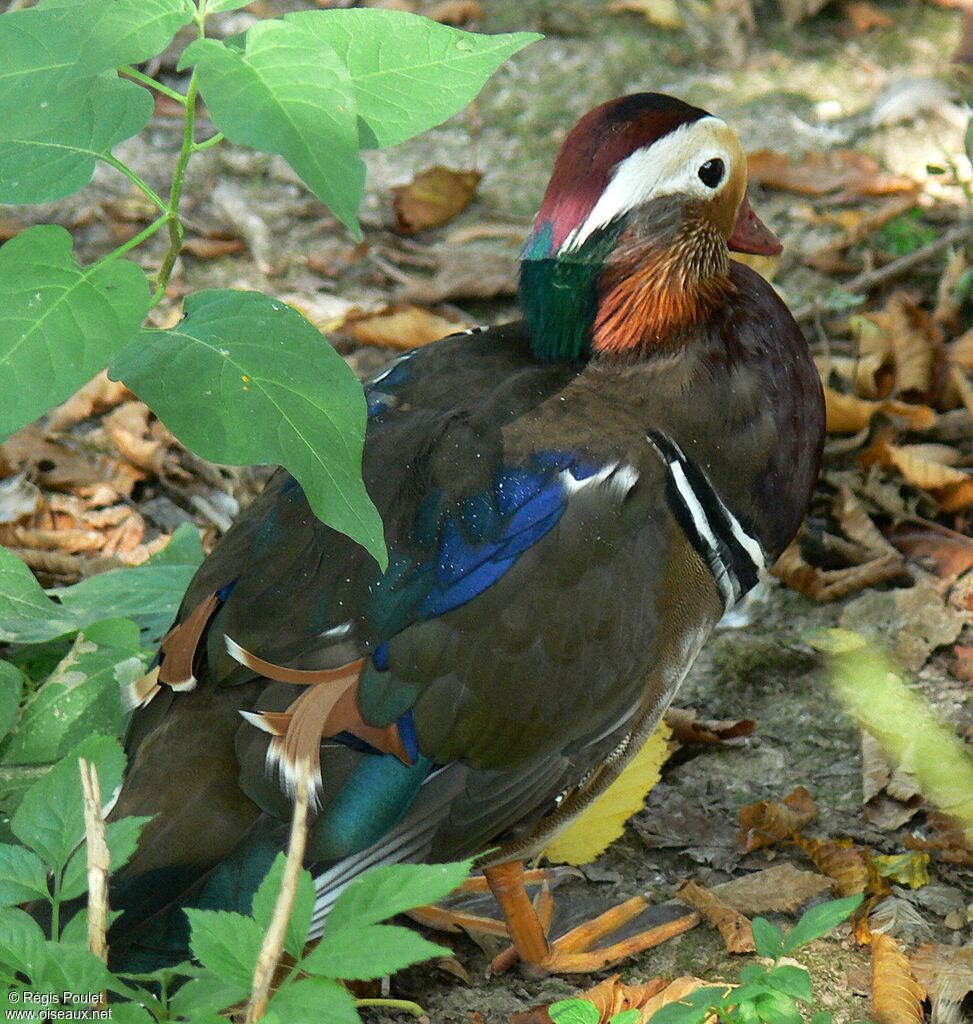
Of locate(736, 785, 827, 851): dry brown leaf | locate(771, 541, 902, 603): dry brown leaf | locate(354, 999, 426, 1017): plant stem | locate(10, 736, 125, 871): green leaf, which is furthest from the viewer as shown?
locate(771, 541, 902, 603): dry brown leaf

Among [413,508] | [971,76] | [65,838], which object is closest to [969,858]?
[413,508]

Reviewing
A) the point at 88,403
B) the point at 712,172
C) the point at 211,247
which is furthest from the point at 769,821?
the point at 211,247

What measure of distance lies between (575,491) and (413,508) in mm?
235

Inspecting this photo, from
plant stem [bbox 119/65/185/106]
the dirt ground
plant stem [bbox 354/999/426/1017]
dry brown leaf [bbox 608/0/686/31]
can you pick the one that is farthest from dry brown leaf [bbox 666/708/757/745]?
dry brown leaf [bbox 608/0/686/31]

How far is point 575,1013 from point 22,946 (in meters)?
0.75

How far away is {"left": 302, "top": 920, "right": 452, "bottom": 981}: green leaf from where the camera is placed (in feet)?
4.31

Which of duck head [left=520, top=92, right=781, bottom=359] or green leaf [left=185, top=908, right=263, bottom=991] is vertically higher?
duck head [left=520, top=92, right=781, bottom=359]

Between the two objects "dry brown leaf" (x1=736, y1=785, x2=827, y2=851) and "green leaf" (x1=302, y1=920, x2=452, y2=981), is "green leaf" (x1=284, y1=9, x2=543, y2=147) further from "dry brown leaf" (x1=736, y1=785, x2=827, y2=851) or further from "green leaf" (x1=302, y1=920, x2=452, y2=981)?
"dry brown leaf" (x1=736, y1=785, x2=827, y2=851)

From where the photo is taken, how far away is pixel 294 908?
141 centimetres

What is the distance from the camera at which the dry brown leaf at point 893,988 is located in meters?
1.96

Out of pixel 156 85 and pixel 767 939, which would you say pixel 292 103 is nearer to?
pixel 156 85

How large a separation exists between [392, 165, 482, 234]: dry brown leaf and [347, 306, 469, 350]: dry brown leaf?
61cm

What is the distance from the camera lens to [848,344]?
3498 millimetres

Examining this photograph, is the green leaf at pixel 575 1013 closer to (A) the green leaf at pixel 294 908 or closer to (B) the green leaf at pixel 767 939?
(B) the green leaf at pixel 767 939
